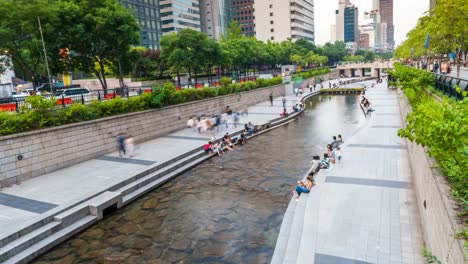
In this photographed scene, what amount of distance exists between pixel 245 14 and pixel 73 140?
453ft

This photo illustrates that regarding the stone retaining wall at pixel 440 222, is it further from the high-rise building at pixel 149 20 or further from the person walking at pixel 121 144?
the high-rise building at pixel 149 20

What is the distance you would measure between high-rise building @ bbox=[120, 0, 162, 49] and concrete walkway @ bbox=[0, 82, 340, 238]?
7195cm

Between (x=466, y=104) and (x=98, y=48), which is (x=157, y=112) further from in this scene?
(x=466, y=104)

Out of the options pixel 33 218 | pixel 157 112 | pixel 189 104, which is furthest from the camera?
pixel 189 104

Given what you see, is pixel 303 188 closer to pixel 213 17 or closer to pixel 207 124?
pixel 207 124

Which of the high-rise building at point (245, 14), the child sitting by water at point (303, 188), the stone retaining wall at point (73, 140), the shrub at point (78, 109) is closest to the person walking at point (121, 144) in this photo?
the stone retaining wall at point (73, 140)

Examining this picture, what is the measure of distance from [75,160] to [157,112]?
7.96 metres

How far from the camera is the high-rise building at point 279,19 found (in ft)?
410

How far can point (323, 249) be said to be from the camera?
9.09 m

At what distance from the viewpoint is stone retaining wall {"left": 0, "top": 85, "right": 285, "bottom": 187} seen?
627 inches

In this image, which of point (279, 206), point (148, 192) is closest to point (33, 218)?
point (148, 192)

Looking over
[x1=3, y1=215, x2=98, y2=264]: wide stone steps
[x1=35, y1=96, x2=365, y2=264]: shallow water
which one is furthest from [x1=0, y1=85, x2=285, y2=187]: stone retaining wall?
[x1=35, y1=96, x2=365, y2=264]: shallow water

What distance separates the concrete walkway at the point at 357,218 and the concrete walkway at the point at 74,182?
8.64 metres

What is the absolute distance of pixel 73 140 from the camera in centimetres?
1898
